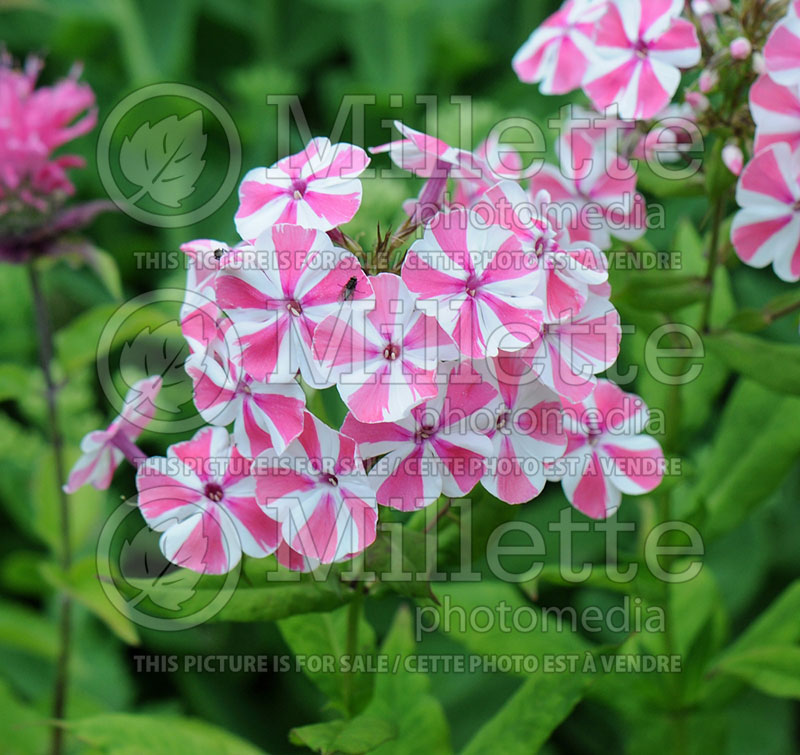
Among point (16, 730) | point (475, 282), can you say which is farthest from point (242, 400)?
point (16, 730)

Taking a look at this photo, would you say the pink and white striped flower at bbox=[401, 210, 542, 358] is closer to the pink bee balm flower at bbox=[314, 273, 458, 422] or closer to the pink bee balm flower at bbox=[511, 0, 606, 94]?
the pink bee balm flower at bbox=[314, 273, 458, 422]

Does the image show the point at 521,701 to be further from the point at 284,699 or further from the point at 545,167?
the point at 284,699

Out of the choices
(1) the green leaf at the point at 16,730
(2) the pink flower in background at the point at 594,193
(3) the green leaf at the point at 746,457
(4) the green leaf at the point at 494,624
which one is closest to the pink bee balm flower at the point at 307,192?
(2) the pink flower in background at the point at 594,193

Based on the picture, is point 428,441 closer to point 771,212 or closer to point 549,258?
point 549,258

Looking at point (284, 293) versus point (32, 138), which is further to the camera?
point (32, 138)

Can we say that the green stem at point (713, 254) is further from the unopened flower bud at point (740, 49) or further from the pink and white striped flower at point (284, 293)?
the pink and white striped flower at point (284, 293)

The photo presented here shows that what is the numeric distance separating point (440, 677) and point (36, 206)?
842 millimetres

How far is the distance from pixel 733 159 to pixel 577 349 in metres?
0.26

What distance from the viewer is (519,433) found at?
687 millimetres

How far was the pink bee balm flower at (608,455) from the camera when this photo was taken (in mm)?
751

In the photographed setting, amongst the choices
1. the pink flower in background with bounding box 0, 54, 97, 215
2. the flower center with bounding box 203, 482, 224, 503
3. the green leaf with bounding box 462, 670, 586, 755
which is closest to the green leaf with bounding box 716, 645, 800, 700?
the green leaf with bounding box 462, 670, 586, 755

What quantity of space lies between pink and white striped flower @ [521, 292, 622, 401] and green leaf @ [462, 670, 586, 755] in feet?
0.89

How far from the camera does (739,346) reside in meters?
0.91

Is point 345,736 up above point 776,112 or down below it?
below
